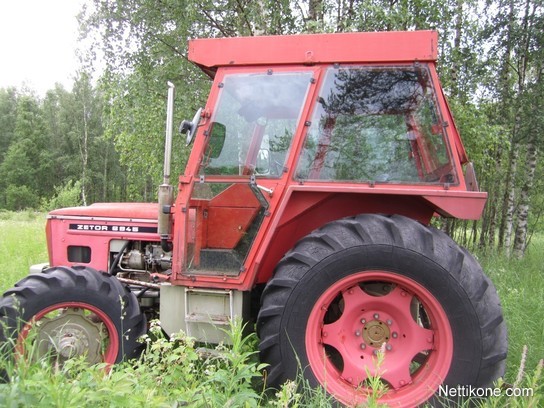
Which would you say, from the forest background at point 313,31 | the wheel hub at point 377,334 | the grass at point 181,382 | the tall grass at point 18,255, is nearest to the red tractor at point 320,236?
the wheel hub at point 377,334

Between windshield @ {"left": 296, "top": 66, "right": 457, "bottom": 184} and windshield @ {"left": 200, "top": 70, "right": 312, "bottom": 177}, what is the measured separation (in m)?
0.16

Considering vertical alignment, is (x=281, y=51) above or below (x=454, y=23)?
below

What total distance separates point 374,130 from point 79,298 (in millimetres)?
2121

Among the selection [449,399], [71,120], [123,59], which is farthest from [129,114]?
[71,120]

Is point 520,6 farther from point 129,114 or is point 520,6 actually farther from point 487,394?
point 487,394

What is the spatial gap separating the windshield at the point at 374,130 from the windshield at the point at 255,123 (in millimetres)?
164

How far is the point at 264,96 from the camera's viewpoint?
99.9 inches

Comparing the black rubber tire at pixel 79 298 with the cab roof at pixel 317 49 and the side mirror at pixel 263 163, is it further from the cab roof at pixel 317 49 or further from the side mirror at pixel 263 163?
the cab roof at pixel 317 49

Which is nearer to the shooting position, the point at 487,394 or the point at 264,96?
the point at 487,394

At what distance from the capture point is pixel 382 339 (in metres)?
2.35

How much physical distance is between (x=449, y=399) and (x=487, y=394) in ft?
0.65

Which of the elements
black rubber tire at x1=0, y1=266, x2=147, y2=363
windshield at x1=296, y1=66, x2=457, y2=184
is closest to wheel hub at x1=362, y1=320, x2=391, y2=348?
windshield at x1=296, y1=66, x2=457, y2=184

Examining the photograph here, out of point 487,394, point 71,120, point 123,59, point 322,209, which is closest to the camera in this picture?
point 487,394

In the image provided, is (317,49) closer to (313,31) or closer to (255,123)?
(255,123)
